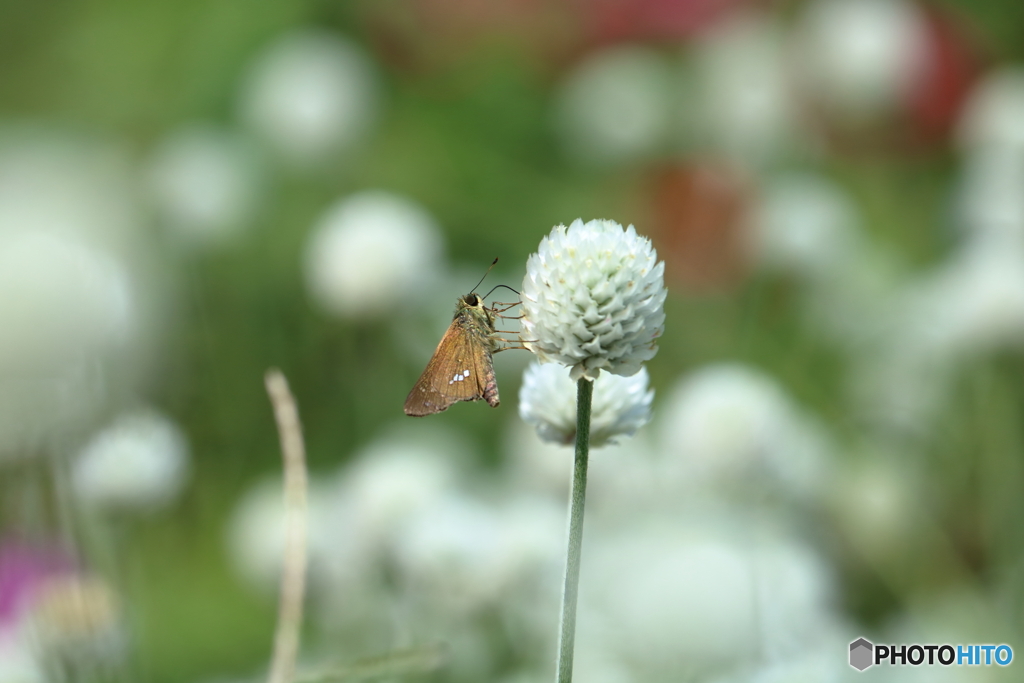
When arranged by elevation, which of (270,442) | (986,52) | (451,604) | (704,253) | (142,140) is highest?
(986,52)

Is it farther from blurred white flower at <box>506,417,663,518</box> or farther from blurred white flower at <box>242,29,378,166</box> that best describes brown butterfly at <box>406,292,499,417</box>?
blurred white flower at <box>242,29,378,166</box>

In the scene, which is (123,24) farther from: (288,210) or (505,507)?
(505,507)

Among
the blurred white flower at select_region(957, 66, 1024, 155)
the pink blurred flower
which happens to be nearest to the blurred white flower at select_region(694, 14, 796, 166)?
the blurred white flower at select_region(957, 66, 1024, 155)

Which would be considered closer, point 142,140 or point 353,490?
point 353,490

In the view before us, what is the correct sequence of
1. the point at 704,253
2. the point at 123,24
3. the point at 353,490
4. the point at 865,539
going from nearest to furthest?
1. the point at 353,490
2. the point at 865,539
3. the point at 704,253
4. the point at 123,24

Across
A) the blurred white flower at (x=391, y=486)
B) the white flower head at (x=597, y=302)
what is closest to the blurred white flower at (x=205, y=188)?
the blurred white flower at (x=391, y=486)

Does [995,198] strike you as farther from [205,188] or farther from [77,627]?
[77,627]

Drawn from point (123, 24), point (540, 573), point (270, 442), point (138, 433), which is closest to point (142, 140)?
point (123, 24)
